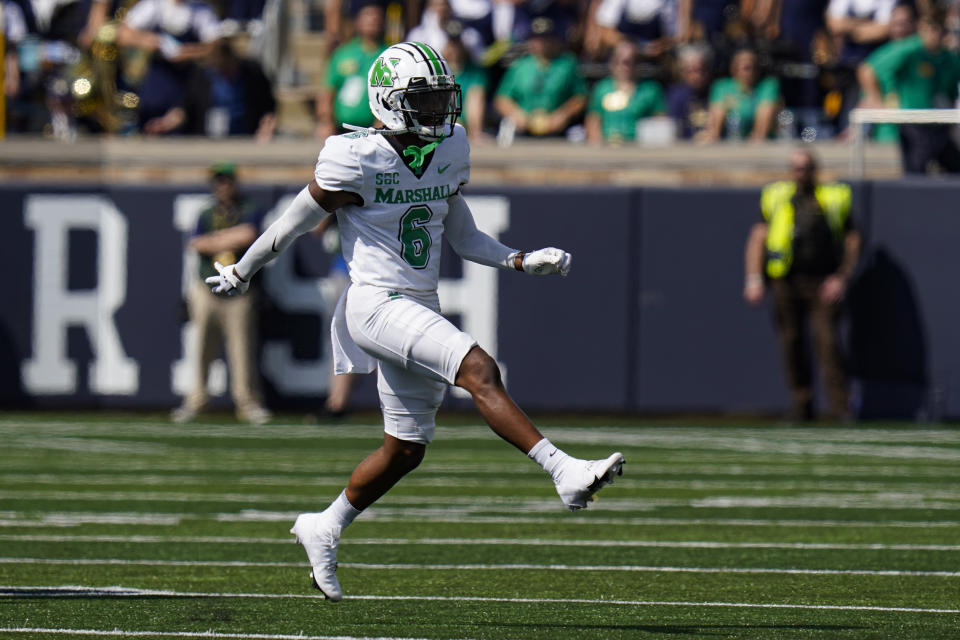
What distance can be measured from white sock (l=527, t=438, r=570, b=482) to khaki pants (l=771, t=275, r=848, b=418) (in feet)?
27.0

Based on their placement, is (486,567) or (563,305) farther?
(563,305)

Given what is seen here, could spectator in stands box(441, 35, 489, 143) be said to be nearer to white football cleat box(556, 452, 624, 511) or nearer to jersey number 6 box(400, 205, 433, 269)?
jersey number 6 box(400, 205, 433, 269)

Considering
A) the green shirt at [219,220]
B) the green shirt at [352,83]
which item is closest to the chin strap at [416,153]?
the green shirt at [219,220]

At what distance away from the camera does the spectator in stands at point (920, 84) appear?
46.3 feet

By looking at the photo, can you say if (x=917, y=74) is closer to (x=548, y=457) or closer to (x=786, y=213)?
(x=786, y=213)

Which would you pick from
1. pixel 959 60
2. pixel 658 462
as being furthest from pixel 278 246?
pixel 959 60

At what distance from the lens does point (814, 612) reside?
234 inches

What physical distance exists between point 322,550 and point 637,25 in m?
9.71

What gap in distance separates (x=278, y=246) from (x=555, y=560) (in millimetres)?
1992

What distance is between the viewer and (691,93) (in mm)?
14617

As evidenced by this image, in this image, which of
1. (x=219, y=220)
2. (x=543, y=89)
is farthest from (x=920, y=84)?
(x=219, y=220)

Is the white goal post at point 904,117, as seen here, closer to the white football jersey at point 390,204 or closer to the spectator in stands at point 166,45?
the spectator in stands at point 166,45

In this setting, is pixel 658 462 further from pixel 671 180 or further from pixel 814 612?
pixel 814 612

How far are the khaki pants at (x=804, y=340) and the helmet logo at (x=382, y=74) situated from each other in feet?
26.2
